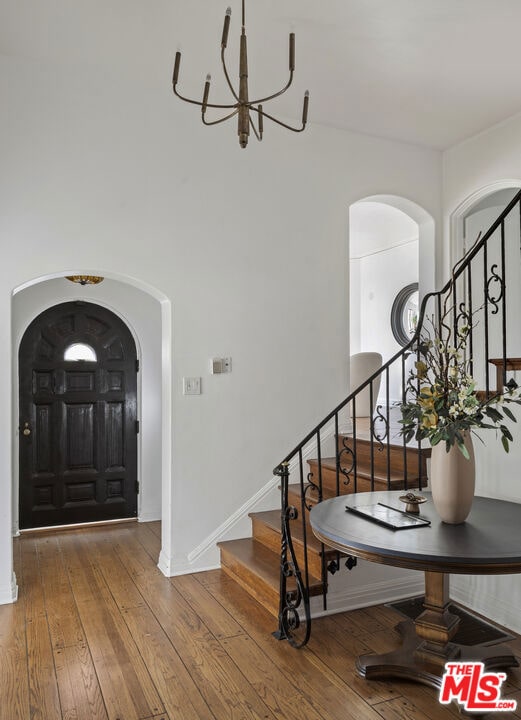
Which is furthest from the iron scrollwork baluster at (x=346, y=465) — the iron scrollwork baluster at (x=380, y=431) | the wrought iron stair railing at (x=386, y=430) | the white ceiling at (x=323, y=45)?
the white ceiling at (x=323, y=45)

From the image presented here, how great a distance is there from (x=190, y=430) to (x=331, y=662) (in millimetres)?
1829

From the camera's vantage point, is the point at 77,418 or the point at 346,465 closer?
the point at 346,465

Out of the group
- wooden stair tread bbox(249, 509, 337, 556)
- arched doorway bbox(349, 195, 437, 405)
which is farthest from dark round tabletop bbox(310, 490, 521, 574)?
arched doorway bbox(349, 195, 437, 405)

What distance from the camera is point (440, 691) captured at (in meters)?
2.48

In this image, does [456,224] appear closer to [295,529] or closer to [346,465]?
[346,465]

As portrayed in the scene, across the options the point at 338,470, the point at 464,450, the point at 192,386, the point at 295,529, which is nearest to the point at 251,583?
the point at 295,529

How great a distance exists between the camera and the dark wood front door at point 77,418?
5.21 m

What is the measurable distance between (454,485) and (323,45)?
2.63 m

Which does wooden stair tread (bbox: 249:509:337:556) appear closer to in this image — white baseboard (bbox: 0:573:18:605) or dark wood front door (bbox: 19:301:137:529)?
white baseboard (bbox: 0:573:18:605)

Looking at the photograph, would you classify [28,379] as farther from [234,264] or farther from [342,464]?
[342,464]

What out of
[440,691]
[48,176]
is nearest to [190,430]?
[48,176]

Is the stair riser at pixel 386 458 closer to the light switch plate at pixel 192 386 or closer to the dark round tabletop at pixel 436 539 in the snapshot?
the dark round tabletop at pixel 436 539

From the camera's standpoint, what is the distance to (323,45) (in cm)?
337

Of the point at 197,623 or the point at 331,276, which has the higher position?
the point at 331,276
